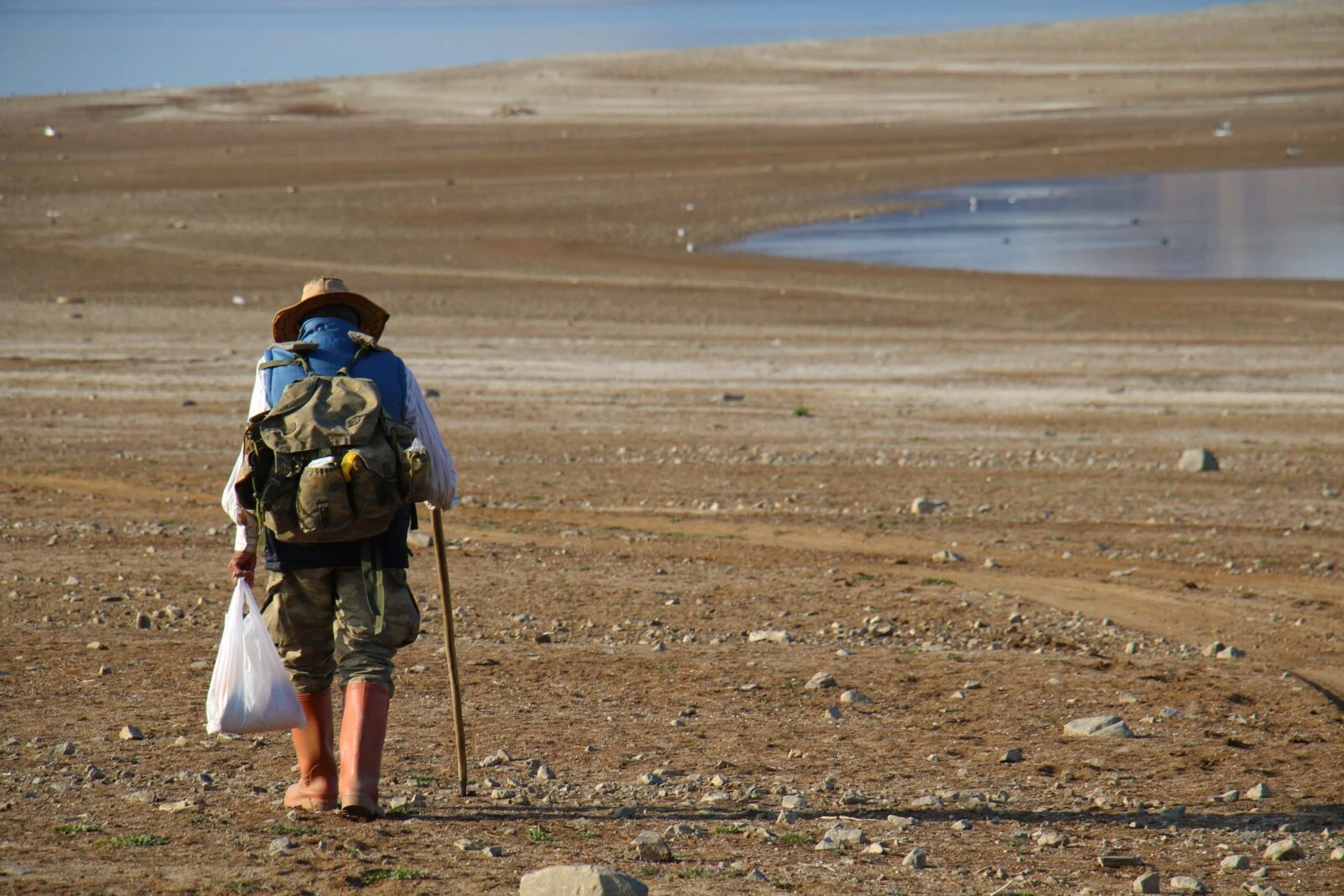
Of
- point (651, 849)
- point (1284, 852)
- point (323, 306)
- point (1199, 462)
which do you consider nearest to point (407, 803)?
point (651, 849)

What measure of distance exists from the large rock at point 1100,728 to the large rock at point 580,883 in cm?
274

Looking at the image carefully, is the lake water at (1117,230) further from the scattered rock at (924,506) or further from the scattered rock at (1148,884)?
the scattered rock at (1148,884)

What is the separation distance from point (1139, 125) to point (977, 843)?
4951 centimetres

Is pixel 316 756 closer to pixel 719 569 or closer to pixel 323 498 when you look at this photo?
pixel 323 498

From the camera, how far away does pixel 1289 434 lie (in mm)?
13711

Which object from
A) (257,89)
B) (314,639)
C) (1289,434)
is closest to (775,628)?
(314,639)

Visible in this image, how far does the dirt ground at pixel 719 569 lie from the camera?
538cm

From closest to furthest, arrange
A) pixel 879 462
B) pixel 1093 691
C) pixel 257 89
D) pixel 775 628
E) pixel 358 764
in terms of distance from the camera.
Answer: pixel 358 764 → pixel 1093 691 → pixel 775 628 → pixel 879 462 → pixel 257 89

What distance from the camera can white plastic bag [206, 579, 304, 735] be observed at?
5.04m

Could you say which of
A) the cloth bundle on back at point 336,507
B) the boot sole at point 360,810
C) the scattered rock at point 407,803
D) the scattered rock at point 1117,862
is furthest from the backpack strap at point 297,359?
the scattered rock at point 1117,862

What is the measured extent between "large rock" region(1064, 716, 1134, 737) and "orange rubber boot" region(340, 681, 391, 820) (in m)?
3.02

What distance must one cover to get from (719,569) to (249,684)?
15.8ft

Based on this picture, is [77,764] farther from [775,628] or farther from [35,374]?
[35,374]

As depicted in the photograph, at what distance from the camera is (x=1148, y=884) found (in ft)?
16.1
